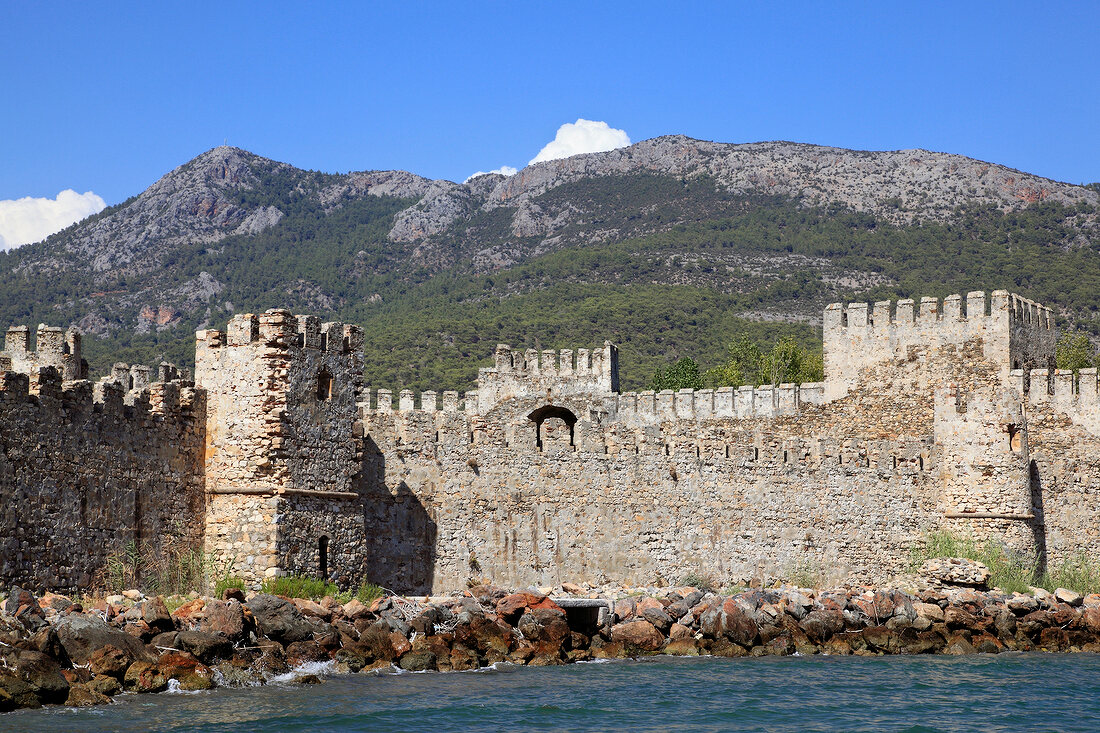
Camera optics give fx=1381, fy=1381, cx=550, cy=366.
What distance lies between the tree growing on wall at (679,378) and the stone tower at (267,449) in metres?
24.9

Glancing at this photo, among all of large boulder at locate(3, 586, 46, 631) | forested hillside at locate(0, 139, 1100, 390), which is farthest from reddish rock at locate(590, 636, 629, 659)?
forested hillside at locate(0, 139, 1100, 390)

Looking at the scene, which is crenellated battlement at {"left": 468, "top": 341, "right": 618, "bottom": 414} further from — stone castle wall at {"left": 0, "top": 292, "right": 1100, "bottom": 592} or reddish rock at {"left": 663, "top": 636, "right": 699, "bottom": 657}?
reddish rock at {"left": 663, "top": 636, "right": 699, "bottom": 657}

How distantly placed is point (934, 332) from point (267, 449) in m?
16.5

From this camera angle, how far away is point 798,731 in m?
16.7

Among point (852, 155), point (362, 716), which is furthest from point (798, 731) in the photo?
point (852, 155)

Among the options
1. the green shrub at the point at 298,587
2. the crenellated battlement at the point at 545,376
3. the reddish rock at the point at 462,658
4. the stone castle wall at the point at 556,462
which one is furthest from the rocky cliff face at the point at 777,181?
the reddish rock at the point at 462,658

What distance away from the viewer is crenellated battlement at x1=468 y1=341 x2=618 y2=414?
1361 inches

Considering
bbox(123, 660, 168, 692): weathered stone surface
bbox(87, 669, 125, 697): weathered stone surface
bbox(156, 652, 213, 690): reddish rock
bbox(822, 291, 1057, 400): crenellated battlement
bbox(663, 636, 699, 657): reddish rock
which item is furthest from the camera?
bbox(822, 291, 1057, 400): crenellated battlement

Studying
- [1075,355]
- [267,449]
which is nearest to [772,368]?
[1075,355]

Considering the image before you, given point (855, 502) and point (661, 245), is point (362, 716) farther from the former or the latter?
point (661, 245)

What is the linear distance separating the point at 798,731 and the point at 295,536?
7993 millimetres

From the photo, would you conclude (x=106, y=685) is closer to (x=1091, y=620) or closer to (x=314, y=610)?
(x=314, y=610)

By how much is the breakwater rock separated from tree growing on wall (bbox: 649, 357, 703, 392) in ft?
66.4

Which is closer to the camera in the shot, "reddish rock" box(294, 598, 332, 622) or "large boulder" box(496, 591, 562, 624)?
"reddish rock" box(294, 598, 332, 622)
